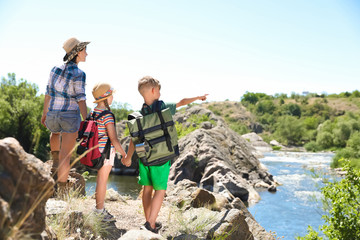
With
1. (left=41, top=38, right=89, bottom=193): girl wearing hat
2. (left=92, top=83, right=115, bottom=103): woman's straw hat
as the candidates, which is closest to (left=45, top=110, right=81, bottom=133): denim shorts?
(left=41, top=38, right=89, bottom=193): girl wearing hat

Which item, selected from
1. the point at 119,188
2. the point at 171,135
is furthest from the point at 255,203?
the point at 171,135

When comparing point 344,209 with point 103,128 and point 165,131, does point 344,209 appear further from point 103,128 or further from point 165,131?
point 103,128

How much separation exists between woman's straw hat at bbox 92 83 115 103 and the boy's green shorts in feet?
3.40

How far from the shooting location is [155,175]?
14.0ft

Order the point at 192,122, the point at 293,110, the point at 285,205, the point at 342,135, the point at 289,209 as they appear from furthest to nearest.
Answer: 1. the point at 293,110
2. the point at 342,135
3. the point at 192,122
4. the point at 285,205
5. the point at 289,209

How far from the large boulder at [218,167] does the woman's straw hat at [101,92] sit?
35.1 ft

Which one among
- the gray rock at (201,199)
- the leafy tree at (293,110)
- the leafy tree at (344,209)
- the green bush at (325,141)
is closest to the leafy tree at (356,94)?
the leafy tree at (293,110)

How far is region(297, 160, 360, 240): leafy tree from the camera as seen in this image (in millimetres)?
6301

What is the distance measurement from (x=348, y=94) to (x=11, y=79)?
109788mm

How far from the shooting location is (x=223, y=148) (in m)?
21.1

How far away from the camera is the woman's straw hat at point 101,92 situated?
4.57 m

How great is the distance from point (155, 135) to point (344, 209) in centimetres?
439

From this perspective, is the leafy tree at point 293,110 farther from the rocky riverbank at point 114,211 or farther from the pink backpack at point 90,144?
the pink backpack at point 90,144

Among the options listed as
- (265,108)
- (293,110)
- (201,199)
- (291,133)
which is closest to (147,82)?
(201,199)
